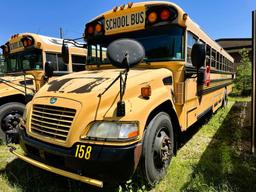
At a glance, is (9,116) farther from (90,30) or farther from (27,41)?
(90,30)

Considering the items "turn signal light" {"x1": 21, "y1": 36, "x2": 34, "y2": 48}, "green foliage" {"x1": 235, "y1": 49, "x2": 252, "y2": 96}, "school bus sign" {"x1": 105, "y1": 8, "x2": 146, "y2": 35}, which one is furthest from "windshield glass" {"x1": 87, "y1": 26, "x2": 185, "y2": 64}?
"green foliage" {"x1": 235, "y1": 49, "x2": 252, "y2": 96}

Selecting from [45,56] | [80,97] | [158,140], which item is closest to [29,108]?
[80,97]

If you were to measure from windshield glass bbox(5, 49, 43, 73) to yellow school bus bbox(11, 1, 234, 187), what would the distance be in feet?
6.99

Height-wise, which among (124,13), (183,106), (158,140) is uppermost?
(124,13)

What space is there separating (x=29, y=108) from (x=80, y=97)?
79 centimetres

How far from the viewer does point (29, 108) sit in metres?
2.63

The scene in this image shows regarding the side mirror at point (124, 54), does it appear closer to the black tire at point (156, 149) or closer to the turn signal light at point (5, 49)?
the black tire at point (156, 149)

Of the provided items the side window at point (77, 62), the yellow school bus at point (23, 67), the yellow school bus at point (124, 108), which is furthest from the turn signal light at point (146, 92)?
the side window at point (77, 62)

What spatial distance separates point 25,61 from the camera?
207 inches

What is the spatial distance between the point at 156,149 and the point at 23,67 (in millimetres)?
4157

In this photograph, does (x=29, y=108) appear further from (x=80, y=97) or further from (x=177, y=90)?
(x=177, y=90)

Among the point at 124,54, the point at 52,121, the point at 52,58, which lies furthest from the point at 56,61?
the point at 124,54

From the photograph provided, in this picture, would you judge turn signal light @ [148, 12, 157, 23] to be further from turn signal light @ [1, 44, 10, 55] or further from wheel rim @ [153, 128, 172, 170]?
turn signal light @ [1, 44, 10, 55]

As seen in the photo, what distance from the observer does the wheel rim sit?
2506 mm
